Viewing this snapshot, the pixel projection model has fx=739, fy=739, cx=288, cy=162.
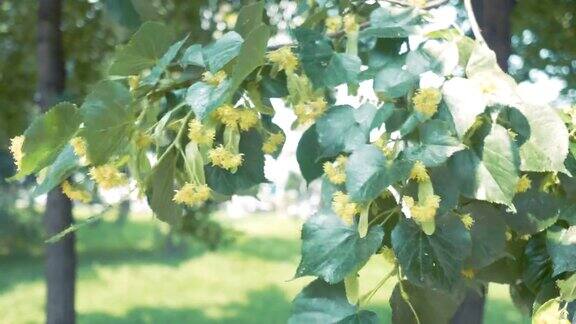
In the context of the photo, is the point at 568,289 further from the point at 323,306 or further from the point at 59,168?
the point at 59,168

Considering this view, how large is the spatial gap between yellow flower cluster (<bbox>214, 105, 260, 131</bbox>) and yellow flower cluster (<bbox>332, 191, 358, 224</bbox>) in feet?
0.40

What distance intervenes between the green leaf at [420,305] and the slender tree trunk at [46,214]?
1.48m

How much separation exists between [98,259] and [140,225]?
5.49ft

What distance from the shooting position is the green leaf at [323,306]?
746 mm

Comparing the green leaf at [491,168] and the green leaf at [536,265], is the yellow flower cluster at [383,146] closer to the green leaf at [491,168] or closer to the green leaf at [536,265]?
the green leaf at [491,168]

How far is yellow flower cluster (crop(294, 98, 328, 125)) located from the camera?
77 centimetres

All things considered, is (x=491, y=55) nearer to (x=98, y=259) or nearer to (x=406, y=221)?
(x=406, y=221)

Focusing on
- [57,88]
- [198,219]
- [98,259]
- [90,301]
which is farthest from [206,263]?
[57,88]

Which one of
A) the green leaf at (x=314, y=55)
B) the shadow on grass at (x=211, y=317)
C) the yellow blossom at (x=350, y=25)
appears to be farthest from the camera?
the shadow on grass at (x=211, y=317)

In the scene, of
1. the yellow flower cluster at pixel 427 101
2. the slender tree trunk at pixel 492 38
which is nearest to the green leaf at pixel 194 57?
the yellow flower cluster at pixel 427 101

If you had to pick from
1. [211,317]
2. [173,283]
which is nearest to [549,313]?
Result: [211,317]

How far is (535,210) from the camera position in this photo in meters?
0.79

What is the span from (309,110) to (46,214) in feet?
4.99

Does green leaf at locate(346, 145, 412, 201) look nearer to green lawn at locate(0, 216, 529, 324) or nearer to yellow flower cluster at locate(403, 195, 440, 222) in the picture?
yellow flower cluster at locate(403, 195, 440, 222)
